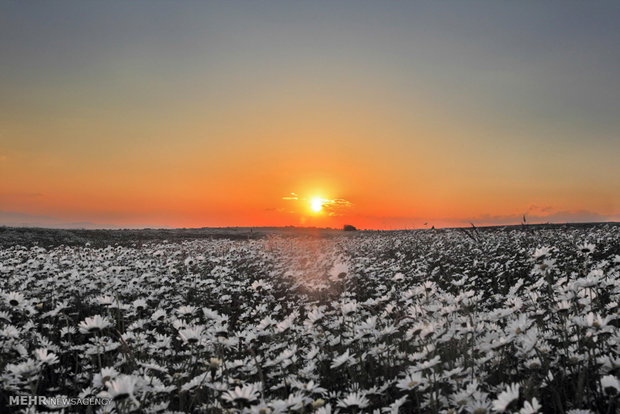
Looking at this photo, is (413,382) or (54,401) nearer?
(413,382)

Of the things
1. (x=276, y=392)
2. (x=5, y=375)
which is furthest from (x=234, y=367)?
(x=5, y=375)

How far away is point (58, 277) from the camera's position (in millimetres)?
9031

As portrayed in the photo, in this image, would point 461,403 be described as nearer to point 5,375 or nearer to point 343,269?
point 343,269

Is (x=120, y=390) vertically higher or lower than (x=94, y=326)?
lower

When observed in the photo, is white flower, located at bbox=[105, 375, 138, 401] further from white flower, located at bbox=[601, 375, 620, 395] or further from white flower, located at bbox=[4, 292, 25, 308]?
white flower, located at bbox=[4, 292, 25, 308]

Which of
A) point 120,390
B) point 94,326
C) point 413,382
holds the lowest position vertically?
point 413,382

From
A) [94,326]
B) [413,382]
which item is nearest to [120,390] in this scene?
[94,326]

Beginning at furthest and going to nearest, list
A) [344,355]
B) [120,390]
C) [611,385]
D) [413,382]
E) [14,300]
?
[14,300], [344,355], [413,382], [611,385], [120,390]

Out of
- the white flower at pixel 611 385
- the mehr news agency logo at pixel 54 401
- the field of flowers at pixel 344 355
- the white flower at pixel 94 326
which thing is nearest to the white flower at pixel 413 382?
the field of flowers at pixel 344 355

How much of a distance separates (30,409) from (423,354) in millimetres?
3088

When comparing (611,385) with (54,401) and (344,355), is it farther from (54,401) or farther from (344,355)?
(54,401)

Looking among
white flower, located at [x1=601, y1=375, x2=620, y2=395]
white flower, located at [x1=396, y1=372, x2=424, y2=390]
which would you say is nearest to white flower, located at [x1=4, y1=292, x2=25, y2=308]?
white flower, located at [x1=396, y1=372, x2=424, y2=390]

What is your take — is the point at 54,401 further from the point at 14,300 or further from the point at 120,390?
the point at 14,300

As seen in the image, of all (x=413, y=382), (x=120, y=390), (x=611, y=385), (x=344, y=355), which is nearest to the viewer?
(x=120, y=390)
